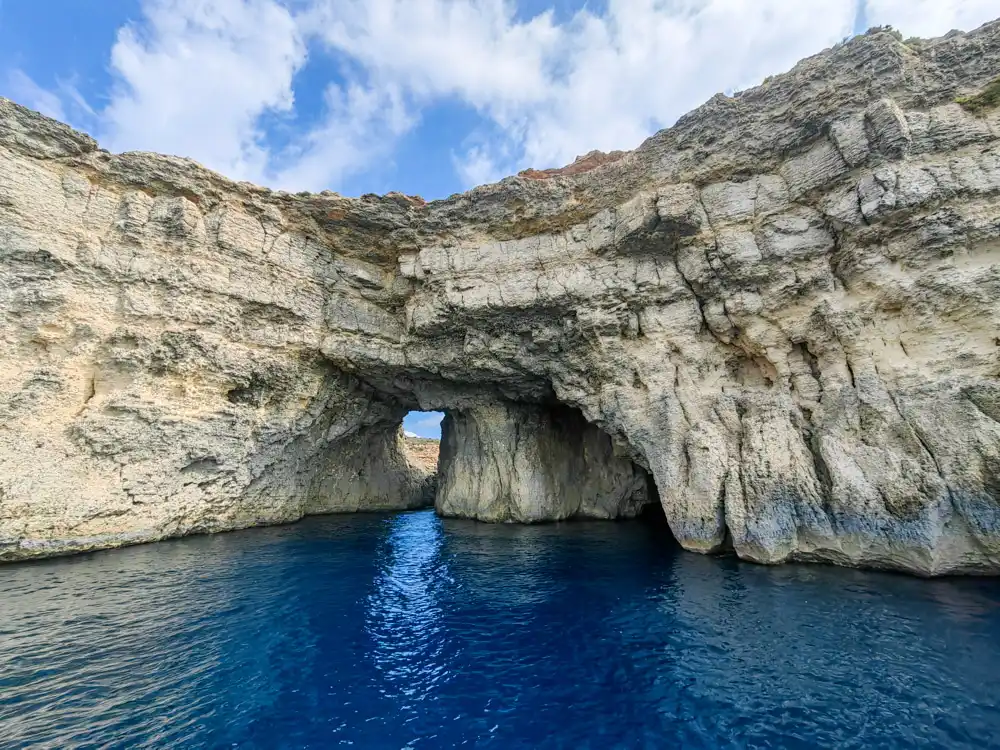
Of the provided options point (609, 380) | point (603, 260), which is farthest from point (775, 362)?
point (603, 260)

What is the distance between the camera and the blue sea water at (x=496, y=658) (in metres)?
6.40

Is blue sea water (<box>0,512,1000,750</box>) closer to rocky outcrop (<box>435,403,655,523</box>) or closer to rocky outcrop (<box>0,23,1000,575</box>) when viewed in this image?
rocky outcrop (<box>0,23,1000,575</box>)

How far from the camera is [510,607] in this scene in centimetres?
1128

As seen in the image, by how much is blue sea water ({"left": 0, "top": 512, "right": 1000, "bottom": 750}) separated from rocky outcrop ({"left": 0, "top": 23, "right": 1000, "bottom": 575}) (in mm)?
Result: 2664

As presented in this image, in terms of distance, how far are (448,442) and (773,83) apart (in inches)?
1009

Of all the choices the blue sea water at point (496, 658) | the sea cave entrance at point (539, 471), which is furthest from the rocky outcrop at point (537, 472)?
the blue sea water at point (496, 658)

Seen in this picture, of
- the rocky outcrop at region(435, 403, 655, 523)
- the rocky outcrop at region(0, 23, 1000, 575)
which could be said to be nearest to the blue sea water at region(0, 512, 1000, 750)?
the rocky outcrop at region(0, 23, 1000, 575)

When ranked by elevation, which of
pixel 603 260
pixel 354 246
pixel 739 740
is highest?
pixel 354 246

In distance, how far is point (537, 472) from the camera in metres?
25.7

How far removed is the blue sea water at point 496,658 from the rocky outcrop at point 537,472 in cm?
1124

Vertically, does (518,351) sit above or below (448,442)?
above

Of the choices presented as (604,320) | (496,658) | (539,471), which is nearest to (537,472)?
(539,471)

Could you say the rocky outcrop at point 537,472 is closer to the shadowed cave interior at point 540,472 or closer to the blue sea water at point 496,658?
the shadowed cave interior at point 540,472

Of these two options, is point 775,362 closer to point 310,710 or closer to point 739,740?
point 739,740
